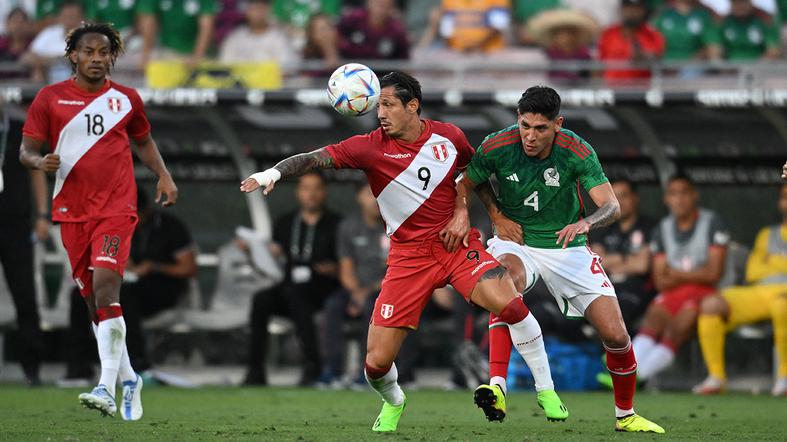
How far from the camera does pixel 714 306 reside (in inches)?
480

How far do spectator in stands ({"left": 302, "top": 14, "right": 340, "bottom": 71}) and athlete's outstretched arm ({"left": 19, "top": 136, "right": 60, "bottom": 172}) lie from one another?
18.0ft

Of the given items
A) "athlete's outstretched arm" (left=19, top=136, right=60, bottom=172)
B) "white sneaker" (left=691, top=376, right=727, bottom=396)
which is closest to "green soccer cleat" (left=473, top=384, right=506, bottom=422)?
"athlete's outstretched arm" (left=19, top=136, right=60, bottom=172)

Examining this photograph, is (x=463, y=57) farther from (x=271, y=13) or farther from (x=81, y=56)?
(x=81, y=56)

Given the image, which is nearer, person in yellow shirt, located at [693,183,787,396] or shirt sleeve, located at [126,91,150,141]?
shirt sleeve, located at [126,91,150,141]

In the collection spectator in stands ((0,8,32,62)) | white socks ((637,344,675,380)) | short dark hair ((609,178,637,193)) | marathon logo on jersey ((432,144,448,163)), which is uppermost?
spectator in stands ((0,8,32,62))

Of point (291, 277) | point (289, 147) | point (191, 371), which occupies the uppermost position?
point (289, 147)

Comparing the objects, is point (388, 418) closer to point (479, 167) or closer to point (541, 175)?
point (479, 167)

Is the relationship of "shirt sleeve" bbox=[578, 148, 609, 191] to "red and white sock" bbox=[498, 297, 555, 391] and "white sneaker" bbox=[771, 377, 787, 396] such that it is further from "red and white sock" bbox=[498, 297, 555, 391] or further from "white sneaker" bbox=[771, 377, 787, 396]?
"white sneaker" bbox=[771, 377, 787, 396]

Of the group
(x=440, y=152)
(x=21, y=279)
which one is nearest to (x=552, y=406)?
(x=440, y=152)

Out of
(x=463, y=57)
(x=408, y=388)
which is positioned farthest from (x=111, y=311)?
(x=463, y=57)

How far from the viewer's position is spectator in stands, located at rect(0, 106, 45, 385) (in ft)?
39.3

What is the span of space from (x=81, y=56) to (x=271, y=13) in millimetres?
7346

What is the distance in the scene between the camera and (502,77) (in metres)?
13.5

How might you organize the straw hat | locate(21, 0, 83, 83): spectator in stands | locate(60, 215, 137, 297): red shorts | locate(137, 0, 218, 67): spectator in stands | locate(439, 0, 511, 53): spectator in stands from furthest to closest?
locate(137, 0, 218, 67): spectator in stands, locate(439, 0, 511, 53): spectator in stands, the straw hat, locate(21, 0, 83, 83): spectator in stands, locate(60, 215, 137, 297): red shorts
